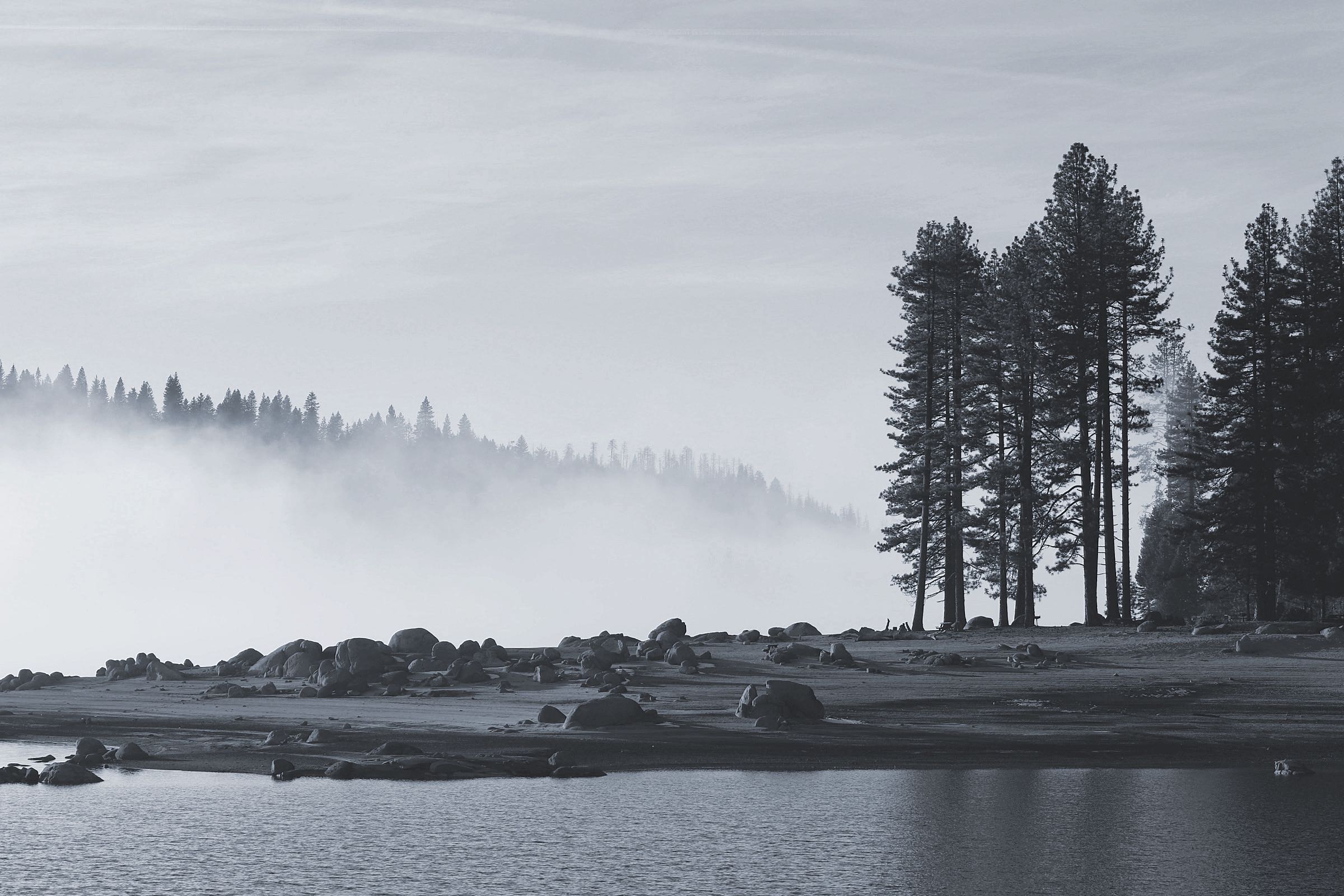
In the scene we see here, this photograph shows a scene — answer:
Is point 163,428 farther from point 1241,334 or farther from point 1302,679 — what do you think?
point 1302,679

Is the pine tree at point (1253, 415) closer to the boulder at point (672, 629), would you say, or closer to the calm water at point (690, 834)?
the boulder at point (672, 629)

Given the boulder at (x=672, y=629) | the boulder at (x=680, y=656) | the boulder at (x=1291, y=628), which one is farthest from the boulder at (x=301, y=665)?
the boulder at (x=1291, y=628)

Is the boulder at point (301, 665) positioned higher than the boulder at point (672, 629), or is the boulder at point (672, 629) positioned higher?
the boulder at point (672, 629)

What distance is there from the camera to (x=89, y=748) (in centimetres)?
2317

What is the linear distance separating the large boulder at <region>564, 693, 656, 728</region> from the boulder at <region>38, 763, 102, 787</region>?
8.96m

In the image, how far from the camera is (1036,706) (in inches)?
1116

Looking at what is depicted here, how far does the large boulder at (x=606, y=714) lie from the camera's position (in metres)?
26.3

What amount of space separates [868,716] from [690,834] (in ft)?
41.7

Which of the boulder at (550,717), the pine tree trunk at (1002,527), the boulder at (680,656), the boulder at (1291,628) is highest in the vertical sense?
the pine tree trunk at (1002,527)

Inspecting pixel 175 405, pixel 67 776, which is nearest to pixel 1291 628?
pixel 67 776

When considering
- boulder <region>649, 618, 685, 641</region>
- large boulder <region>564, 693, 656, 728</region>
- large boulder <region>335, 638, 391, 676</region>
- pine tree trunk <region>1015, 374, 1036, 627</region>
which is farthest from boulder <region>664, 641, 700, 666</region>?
pine tree trunk <region>1015, 374, 1036, 627</region>

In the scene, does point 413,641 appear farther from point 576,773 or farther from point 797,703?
point 576,773

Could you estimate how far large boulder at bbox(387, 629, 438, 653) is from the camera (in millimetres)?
42344

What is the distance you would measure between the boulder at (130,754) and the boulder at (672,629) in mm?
25461
